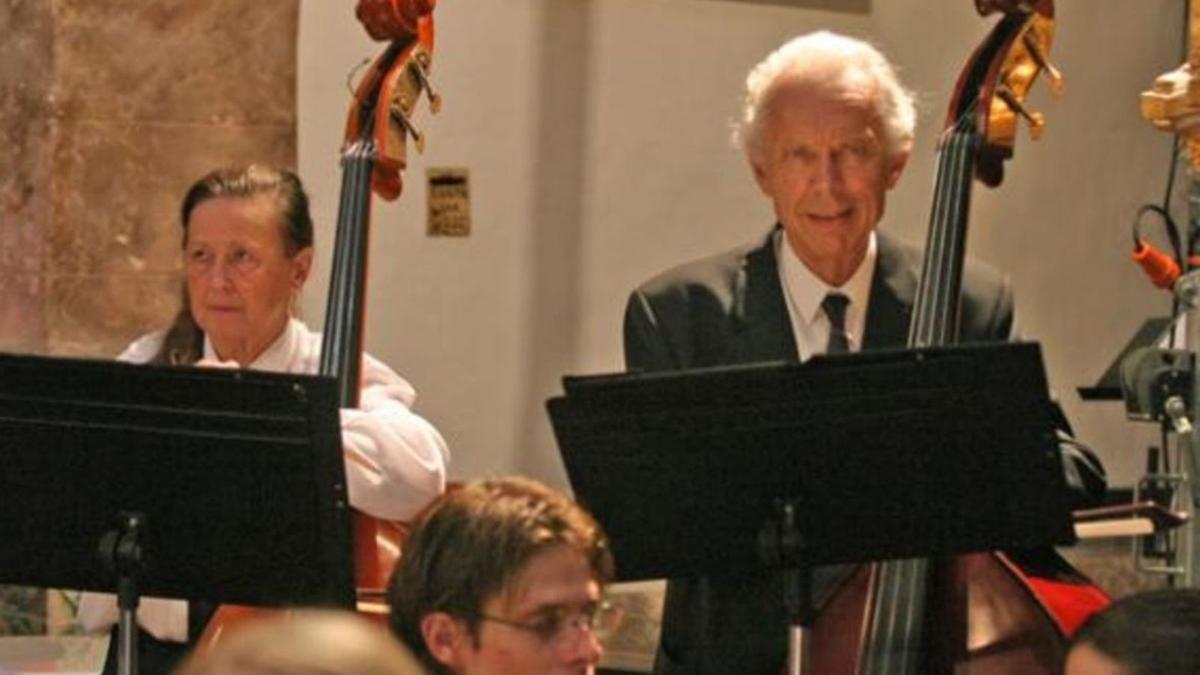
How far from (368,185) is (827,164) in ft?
2.52

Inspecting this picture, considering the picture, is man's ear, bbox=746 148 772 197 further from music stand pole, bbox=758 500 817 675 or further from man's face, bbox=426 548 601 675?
man's face, bbox=426 548 601 675

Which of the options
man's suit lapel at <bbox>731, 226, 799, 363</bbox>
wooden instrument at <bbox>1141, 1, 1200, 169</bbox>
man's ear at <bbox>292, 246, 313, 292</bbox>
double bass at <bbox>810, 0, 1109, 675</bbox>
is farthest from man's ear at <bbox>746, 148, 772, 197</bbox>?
man's ear at <bbox>292, 246, 313, 292</bbox>

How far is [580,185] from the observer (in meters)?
6.58

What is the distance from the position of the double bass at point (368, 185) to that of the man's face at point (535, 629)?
649 millimetres

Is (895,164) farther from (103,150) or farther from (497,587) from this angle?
(103,150)

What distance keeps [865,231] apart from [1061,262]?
3356 mm

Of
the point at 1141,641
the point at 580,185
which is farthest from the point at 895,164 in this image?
the point at 580,185

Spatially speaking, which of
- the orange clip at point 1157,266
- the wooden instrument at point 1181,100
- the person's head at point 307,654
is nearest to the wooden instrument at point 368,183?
the wooden instrument at point 1181,100

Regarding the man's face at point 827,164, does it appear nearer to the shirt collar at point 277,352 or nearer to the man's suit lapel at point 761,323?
the man's suit lapel at point 761,323

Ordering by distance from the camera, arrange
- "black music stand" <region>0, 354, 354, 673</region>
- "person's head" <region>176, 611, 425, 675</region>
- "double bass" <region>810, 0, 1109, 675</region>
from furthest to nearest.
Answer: "double bass" <region>810, 0, 1109, 675</region> < "black music stand" <region>0, 354, 354, 673</region> < "person's head" <region>176, 611, 425, 675</region>

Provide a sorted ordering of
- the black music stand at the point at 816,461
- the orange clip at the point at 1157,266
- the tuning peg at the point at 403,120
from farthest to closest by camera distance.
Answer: the orange clip at the point at 1157,266 < the tuning peg at the point at 403,120 < the black music stand at the point at 816,461

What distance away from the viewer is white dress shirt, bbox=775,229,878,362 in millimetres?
3902

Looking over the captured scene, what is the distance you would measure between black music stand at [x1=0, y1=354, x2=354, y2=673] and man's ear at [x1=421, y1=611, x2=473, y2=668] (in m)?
0.36

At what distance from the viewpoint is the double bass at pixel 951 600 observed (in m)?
3.62
